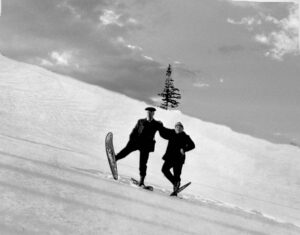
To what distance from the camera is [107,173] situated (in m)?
3.62

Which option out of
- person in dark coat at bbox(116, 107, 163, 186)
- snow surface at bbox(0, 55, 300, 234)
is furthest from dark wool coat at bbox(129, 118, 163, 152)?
snow surface at bbox(0, 55, 300, 234)

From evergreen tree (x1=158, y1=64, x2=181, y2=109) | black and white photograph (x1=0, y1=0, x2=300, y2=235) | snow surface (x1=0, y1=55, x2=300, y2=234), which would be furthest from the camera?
evergreen tree (x1=158, y1=64, x2=181, y2=109)

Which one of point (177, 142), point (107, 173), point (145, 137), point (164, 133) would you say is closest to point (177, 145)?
point (177, 142)

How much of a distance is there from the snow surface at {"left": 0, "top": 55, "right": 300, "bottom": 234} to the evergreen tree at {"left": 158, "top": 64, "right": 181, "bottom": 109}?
40 centimetres

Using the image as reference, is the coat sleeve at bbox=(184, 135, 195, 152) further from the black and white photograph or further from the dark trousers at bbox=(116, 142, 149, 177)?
the dark trousers at bbox=(116, 142, 149, 177)

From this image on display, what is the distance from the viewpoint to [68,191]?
8.96 feet

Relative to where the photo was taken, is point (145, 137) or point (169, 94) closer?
point (145, 137)

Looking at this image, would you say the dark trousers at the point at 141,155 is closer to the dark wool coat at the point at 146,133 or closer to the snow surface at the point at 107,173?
the dark wool coat at the point at 146,133

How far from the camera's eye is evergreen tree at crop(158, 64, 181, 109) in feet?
14.5

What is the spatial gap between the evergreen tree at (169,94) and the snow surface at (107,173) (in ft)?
1.31

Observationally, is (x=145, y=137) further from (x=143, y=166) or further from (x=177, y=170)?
(x=177, y=170)

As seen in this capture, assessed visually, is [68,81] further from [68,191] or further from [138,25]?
[68,191]

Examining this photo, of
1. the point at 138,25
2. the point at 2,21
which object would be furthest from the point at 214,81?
the point at 2,21

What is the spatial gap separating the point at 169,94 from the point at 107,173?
128cm
